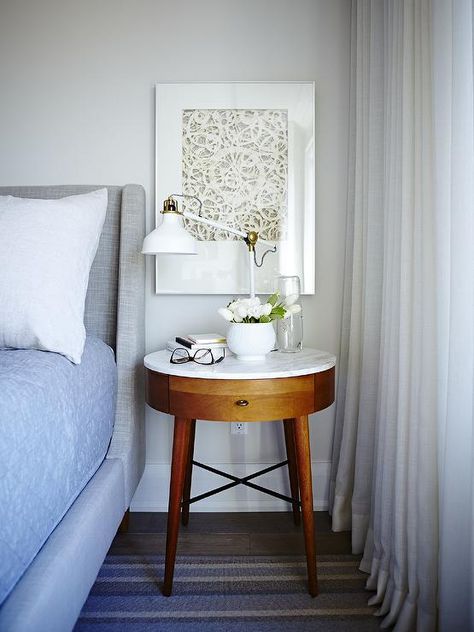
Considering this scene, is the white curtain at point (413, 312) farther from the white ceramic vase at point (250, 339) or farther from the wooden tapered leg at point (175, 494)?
the wooden tapered leg at point (175, 494)

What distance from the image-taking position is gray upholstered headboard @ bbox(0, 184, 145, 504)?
5.71ft

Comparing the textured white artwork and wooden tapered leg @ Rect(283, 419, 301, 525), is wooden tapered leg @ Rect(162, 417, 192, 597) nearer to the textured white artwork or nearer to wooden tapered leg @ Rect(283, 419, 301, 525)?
wooden tapered leg @ Rect(283, 419, 301, 525)

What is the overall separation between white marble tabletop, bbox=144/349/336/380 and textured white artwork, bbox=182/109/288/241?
585 mm

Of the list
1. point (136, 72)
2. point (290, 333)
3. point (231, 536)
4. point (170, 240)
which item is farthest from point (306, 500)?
point (136, 72)

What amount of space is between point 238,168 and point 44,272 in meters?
0.94

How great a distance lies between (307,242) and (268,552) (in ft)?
3.92

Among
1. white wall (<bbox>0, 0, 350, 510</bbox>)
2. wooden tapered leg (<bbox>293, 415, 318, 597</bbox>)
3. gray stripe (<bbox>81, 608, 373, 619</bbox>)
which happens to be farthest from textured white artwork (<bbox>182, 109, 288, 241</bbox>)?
gray stripe (<bbox>81, 608, 373, 619</bbox>)

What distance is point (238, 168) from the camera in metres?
1.95

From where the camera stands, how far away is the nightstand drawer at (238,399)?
4.53 feet

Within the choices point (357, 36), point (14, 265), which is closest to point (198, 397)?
point (14, 265)

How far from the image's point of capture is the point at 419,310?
4.16ft

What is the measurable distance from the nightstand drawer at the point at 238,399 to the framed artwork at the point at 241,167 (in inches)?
25.4

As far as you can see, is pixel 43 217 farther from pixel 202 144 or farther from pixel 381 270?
pixel 381 270

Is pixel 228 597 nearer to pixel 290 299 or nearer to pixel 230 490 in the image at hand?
pixel 230 490
